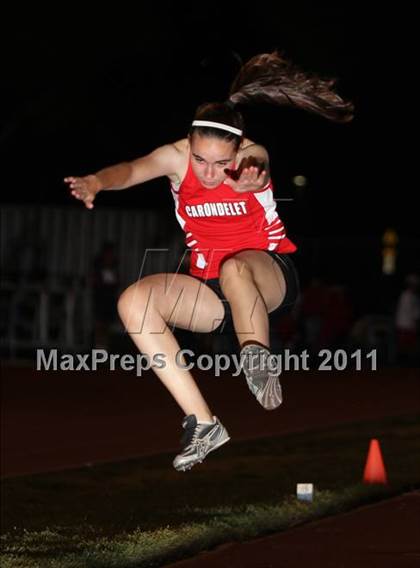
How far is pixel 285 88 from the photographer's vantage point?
23.4 feet

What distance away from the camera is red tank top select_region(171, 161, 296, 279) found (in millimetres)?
6945

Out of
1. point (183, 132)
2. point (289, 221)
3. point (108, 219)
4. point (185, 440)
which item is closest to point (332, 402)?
point (108, 219)

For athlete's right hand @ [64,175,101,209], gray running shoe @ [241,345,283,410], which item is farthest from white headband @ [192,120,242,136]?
gray running shoe @ [241,345,283,410]

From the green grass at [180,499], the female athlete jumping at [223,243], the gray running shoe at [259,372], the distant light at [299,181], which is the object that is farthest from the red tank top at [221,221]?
the distant light at [299,181]

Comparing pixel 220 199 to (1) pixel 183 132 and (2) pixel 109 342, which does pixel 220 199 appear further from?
(1) pixel 183 132

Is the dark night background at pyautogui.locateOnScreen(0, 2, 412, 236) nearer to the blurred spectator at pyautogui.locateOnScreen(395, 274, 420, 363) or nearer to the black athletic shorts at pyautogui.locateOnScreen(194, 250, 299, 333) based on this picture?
the blurred spectator at pyautogui.locateOnScreen(395, 274, 420, 363)

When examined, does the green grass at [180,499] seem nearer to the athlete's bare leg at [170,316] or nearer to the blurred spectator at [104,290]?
the athlete's bare leg at [170,316]

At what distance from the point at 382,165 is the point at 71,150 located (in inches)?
764

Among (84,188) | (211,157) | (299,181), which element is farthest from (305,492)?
(299,181)

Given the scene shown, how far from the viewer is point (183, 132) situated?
1297 inches

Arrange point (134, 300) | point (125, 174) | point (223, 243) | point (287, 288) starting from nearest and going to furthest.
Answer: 1. point (125, 174)
2. point (134, 300)
3. point (223, 243)
4. point (287, 288)

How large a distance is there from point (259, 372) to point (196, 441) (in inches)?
24.2

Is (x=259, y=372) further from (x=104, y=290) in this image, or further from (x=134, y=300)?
(x=104, y=290)

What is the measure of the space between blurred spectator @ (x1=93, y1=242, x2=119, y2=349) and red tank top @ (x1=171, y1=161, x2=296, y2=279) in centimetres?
1465
